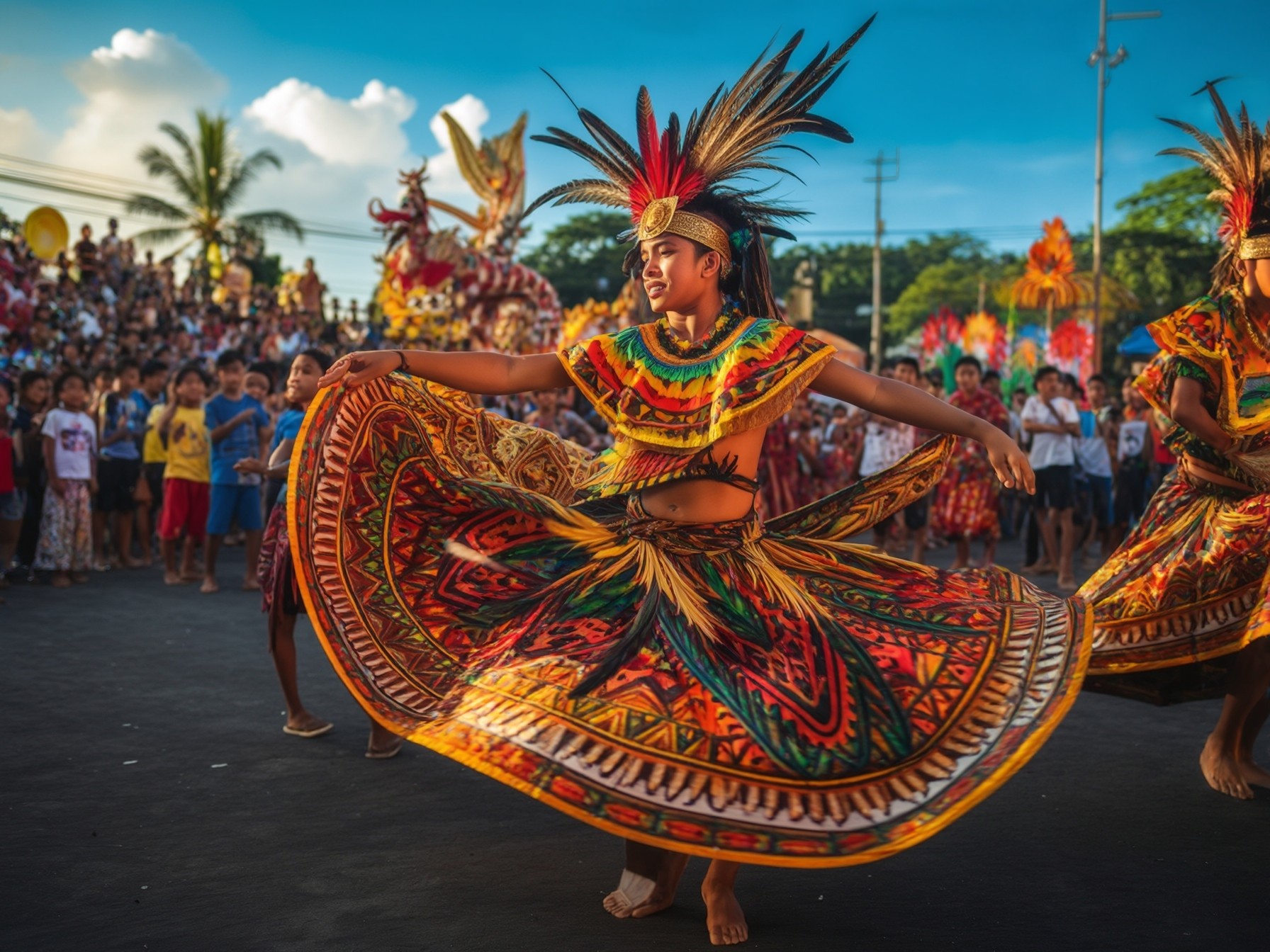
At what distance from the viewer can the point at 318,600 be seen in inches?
135

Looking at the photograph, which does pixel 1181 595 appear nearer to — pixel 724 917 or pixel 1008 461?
pixel 1008 461

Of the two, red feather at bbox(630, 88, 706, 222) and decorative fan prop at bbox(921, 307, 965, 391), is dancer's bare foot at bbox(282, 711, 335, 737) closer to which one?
red feather at bbox(630, 88, 706, 222)

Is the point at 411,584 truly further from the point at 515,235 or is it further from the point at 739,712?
the point at 515,235

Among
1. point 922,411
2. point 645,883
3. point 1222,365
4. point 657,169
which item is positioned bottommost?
point 645,883

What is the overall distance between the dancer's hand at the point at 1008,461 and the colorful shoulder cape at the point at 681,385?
53 cm

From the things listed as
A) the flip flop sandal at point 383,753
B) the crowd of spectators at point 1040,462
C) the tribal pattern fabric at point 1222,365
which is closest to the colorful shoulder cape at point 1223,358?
the tribal pattern fabric at point 1222,365

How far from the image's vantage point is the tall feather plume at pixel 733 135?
352 cm

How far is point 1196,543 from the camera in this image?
4539mm

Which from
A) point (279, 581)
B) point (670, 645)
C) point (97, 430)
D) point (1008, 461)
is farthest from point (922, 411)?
point (97, 430)

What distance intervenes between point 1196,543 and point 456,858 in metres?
3.02

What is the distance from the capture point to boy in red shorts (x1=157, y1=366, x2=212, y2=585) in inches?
407

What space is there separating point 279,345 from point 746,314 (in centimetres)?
1692

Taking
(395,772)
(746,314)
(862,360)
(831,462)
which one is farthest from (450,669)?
(862,360)

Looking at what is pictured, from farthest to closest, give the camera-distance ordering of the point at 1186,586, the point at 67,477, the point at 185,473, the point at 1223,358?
the point at 185,473
the point at 67,477
the point at 1223,358
the point at 1186,586
